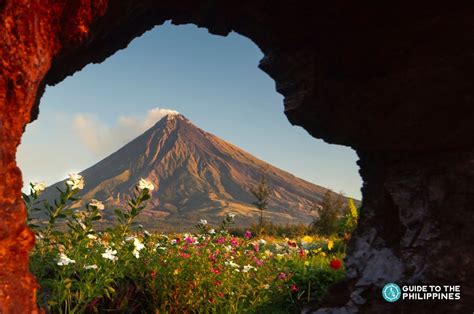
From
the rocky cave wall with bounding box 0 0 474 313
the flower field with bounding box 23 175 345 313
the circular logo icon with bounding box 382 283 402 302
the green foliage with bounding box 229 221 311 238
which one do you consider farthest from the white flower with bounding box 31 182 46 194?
the green foliage with bounding box 229 221 311 238

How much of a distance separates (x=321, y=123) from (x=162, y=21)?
2.21 m

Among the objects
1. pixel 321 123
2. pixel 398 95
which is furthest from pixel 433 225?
pixel 321 123

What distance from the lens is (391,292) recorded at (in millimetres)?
4066

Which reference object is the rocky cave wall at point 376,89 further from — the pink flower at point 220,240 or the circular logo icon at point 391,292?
the pink flower at point 220,240

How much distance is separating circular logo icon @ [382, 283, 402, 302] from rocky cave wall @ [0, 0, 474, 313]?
7 cm

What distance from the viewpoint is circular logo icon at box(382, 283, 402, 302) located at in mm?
4016

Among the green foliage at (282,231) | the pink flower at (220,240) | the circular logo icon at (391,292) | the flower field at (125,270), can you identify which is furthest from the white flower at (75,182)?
the green foliage at (282,231)

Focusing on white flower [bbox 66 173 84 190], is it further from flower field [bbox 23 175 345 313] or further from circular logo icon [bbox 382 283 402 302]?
circular logo icon [bbox 382 283 402 302]

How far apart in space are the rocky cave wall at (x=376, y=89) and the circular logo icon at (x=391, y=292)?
7 cm

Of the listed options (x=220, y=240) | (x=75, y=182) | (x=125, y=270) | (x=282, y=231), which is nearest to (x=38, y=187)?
(x=75, y=182)

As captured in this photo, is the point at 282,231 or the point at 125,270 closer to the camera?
the point at 125,270

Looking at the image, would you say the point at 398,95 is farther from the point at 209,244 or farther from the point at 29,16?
the point at 209,244

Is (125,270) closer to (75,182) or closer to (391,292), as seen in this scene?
(75,182)

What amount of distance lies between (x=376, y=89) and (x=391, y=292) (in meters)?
2.06
